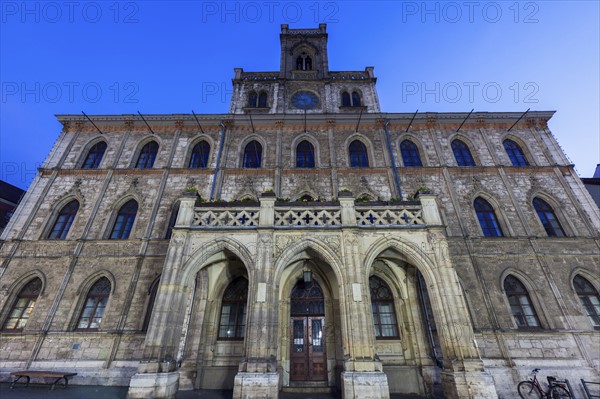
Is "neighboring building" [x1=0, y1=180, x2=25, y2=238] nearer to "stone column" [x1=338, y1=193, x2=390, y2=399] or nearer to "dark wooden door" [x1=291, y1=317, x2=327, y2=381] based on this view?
"dark wooden door" [x1=291, y1=317, x2=327, y2=381]

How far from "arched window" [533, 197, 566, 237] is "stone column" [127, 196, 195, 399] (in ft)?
56.2

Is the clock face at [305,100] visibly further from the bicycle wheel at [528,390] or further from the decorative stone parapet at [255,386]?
the bicycle wheel at [528,390]

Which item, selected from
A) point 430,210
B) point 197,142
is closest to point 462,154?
point 430,210

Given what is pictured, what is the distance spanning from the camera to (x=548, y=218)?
13.9m

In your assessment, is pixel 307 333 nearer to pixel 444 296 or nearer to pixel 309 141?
pixel 444 296

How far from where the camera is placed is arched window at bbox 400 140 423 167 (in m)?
15.7

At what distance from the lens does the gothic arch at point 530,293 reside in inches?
444

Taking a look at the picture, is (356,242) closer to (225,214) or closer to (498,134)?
(225,214)

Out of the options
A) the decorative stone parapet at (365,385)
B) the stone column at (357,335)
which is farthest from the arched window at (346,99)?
the decorative stone parapet at (365,385)

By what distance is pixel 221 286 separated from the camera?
11.6m

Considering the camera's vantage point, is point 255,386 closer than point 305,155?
Yes

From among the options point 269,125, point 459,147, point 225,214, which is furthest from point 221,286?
point 459,147

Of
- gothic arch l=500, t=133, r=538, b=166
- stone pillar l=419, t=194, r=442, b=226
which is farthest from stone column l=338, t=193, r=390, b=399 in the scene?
gothic arch l=500, t=133, r=538, b=166

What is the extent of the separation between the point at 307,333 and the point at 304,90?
17669 millimetres
